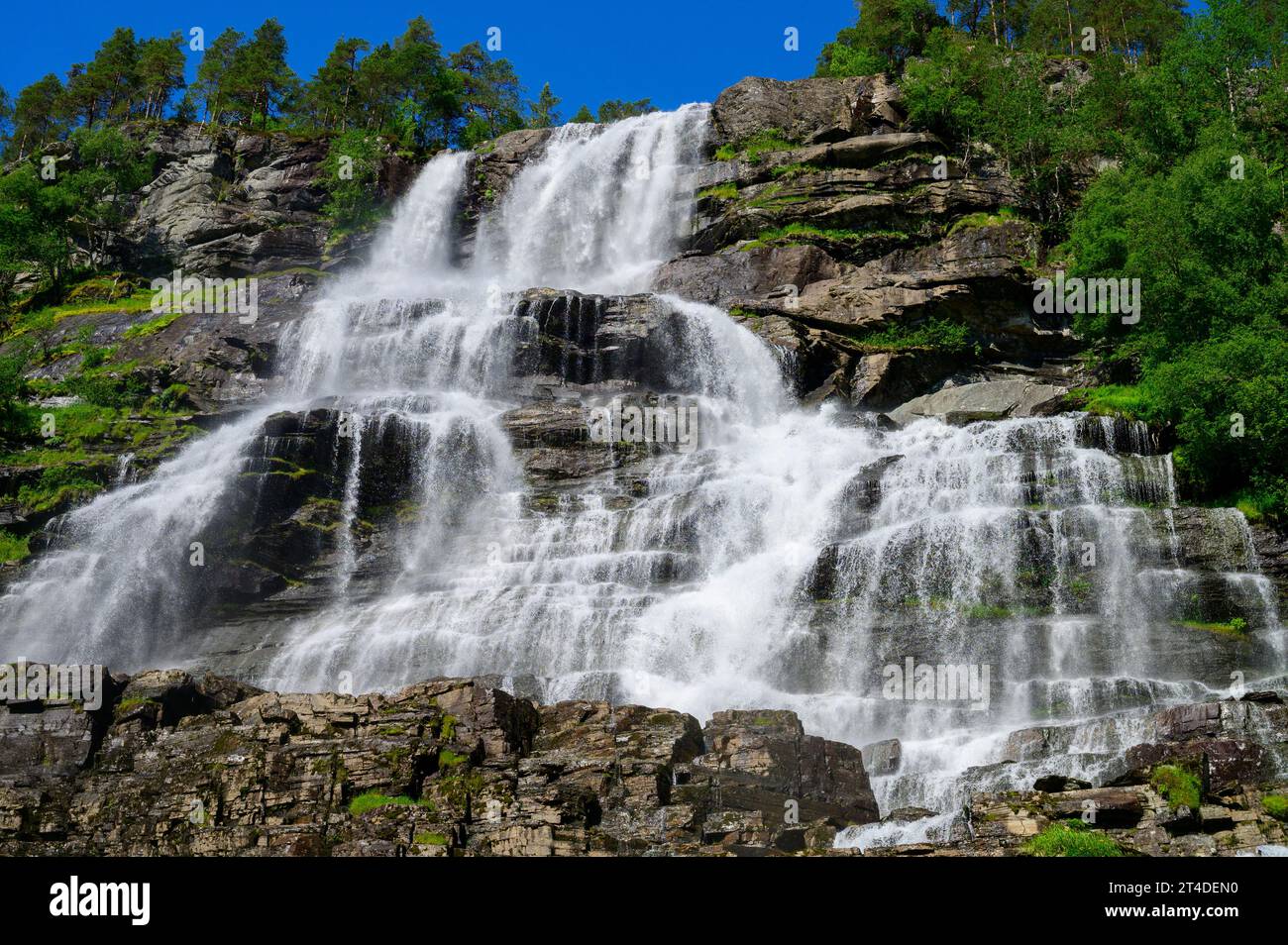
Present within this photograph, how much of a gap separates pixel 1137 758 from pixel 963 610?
888cm

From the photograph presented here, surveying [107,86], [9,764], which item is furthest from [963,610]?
[107,86]

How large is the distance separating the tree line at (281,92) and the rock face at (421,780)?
2020 inches

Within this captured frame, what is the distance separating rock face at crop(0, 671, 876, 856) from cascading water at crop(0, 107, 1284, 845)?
2296mm

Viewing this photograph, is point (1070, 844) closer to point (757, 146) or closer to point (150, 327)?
point (757, 146)

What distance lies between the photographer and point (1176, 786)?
53.4 feet

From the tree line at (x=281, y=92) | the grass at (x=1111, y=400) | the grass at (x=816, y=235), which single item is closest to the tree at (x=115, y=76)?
the tree line at (x=281, y=92)

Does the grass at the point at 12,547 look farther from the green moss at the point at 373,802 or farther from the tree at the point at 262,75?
the tree at the point at 262,75

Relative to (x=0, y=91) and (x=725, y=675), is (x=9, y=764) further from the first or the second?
(x=0, y=91)

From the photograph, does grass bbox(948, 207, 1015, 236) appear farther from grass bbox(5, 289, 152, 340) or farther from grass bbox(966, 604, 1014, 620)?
grass bbox(5, 289, 152, 340)

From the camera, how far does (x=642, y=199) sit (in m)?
56.6

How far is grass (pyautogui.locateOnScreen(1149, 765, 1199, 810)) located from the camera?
52.3ft

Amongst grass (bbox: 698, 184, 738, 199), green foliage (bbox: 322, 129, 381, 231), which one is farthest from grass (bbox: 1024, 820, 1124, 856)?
green foliage (bbox: 322, 129, 381, 231)

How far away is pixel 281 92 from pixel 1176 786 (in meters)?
75.8

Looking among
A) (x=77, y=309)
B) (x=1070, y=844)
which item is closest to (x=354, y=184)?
(x=77, y=309)
